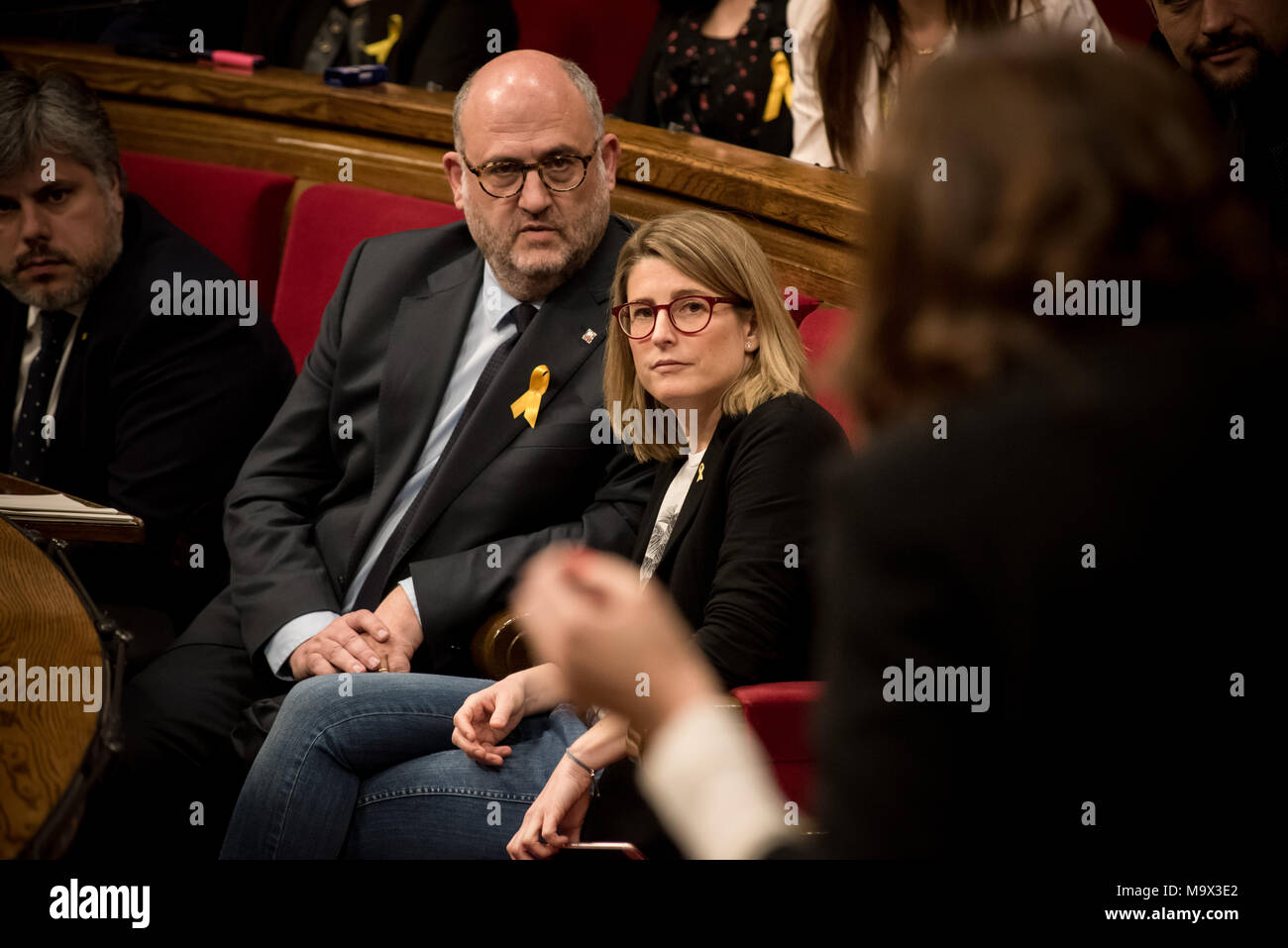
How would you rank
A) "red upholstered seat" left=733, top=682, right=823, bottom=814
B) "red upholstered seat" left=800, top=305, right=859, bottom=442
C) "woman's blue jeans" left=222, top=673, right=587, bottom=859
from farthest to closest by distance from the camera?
"red upholstered seat" left=800, top=305, right=859, bottom=442
"woman's blue jeans" left=222, top=673, right=587, bottom=859
"red upholstered seat" left=733, top=682, right=823, bottom=814

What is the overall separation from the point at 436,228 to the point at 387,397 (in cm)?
33

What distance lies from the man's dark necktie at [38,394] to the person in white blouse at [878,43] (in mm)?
1369

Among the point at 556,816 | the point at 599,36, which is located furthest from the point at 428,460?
the point at 599,36

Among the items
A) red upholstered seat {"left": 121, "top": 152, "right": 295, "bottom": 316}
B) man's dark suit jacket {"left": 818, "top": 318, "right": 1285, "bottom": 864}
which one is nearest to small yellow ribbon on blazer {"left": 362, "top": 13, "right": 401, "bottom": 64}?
red upholstered seat {"left": 121, "top": 152, "right": 295, "bottom": 316}

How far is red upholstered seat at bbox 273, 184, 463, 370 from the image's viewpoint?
2.50 meters

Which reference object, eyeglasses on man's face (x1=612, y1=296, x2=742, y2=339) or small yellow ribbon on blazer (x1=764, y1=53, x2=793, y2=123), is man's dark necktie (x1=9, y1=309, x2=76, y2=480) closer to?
eyeglasses on man's face (x1=612, y1=296, x2=742, y2=339)

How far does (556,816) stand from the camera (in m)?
1.45

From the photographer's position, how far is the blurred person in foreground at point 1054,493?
631 mm

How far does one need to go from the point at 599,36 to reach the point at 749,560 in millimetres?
2270

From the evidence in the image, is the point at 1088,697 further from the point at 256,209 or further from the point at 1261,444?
the point at 256,209

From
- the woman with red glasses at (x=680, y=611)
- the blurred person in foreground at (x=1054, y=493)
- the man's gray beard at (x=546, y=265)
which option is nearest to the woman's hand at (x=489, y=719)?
the woman with red glasses at (x=680, y=611)

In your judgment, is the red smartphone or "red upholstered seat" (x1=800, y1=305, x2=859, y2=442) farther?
"red upholstered seat" (x1=800, y1=305, x2=859, y2=442)

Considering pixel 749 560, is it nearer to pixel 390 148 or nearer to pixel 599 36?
pixel 390 148
